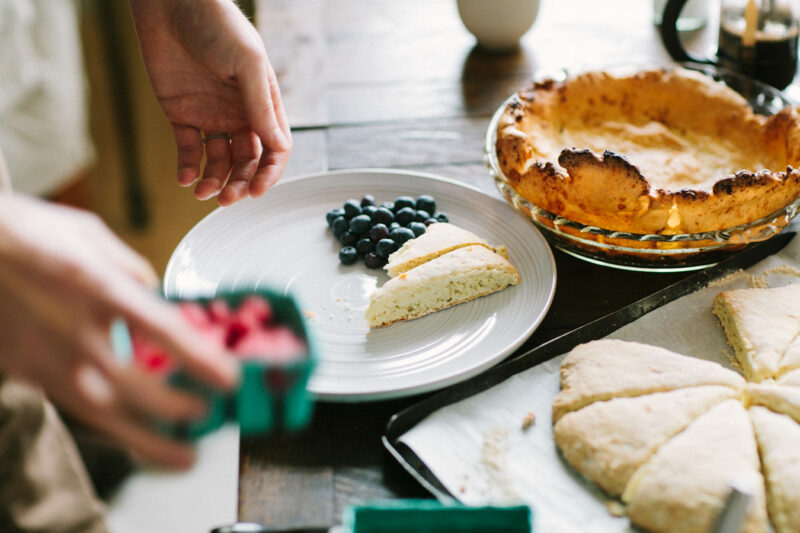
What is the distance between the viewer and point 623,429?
0.94 meters

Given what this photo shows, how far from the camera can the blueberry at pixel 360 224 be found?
136 centimetres

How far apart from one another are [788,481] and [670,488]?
0.15 m

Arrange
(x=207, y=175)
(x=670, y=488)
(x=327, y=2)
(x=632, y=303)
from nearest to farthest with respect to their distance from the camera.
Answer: (x=670, y=488), (x=632, y=303), (x=207, y=175), (x=327, y=2)

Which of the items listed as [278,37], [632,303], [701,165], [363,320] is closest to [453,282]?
[363,320]

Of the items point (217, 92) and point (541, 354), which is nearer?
point (541, 354)

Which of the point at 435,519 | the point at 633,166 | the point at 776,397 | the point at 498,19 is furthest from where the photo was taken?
the point at 498,19

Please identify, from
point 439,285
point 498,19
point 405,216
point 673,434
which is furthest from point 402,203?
point 498,19

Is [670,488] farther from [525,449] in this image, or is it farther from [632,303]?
[632,303]

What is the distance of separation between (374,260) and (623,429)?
0.56m

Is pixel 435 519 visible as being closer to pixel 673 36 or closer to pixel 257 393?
pixel 257 393

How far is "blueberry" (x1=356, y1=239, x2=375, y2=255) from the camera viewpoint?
1344 mm

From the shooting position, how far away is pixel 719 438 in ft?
3.08

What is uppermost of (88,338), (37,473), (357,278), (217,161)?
(88,338)

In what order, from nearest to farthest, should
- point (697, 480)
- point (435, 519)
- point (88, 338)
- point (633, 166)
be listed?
1. point (88, 338)
2. point (435, 519)
3. point (697, 480)
4. point (633, 166)
